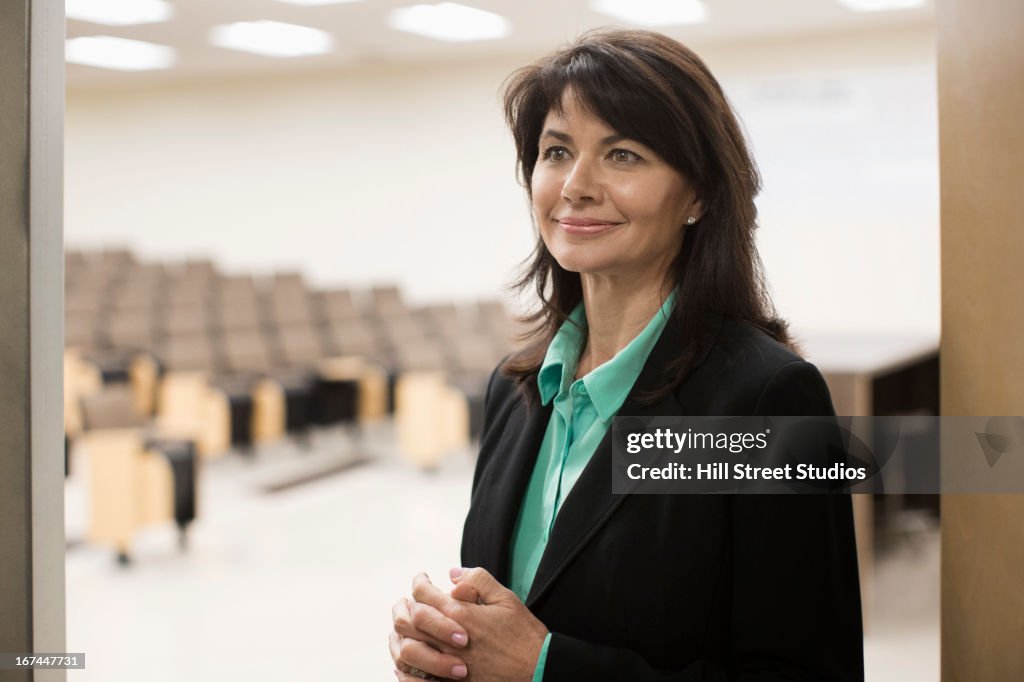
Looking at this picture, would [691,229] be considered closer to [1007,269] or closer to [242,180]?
[1007,269]

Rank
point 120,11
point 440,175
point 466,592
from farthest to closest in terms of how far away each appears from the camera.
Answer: point 440,175 → point 120,11 → point 466,592

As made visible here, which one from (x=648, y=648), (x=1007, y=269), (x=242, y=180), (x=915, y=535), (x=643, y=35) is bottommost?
(x=915, y=535)

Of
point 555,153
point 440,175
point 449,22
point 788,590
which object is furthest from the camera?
point 440,175

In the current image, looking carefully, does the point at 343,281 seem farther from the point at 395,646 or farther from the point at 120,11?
the point at 395,646

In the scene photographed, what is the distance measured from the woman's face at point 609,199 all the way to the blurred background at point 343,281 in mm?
3002

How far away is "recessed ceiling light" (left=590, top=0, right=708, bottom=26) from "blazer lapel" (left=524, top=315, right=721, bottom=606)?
7275 millimetres

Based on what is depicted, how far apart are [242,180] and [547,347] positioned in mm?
11496

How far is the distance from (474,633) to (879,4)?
325 inches

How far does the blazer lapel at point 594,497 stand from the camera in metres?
1.25

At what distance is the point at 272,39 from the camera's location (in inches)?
Result: 398

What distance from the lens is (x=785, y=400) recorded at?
3.88 ft

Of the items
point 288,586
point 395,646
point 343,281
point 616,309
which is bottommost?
point 288,586

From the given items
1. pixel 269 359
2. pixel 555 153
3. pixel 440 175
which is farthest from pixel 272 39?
pixel 555 153

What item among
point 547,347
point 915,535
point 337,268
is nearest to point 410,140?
point 337,268
